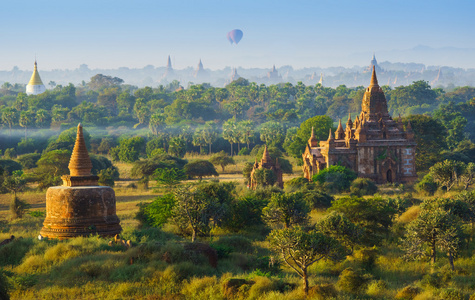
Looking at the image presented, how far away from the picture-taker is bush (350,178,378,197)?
5869 centimetres

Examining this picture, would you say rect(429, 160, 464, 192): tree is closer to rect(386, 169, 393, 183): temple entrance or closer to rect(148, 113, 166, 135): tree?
rect(386, 169, 393, 183): temple entrance

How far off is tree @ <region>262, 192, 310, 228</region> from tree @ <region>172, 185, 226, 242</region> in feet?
9.58

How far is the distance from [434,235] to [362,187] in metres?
27.5

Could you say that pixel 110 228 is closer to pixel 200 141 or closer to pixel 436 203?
pixel 436 203

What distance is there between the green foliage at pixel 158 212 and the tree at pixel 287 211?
5308mm

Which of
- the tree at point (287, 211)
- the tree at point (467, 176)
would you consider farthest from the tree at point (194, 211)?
the tree at point (467, 176)

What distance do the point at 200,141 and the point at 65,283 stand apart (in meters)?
78.2

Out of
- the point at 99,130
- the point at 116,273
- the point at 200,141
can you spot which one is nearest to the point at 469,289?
the point at 116,273

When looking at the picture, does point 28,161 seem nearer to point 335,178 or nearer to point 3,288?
point 335,178

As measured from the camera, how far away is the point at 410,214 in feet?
143

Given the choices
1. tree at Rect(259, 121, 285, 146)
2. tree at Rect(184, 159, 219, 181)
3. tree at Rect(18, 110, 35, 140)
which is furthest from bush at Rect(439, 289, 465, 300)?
tree at Rect(18, 110, 35, 140)

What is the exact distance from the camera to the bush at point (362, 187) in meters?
58.7

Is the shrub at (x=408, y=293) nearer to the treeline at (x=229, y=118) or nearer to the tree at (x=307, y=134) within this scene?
the treeline at (x=229, y=118)

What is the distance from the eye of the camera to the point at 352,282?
90.1ft
